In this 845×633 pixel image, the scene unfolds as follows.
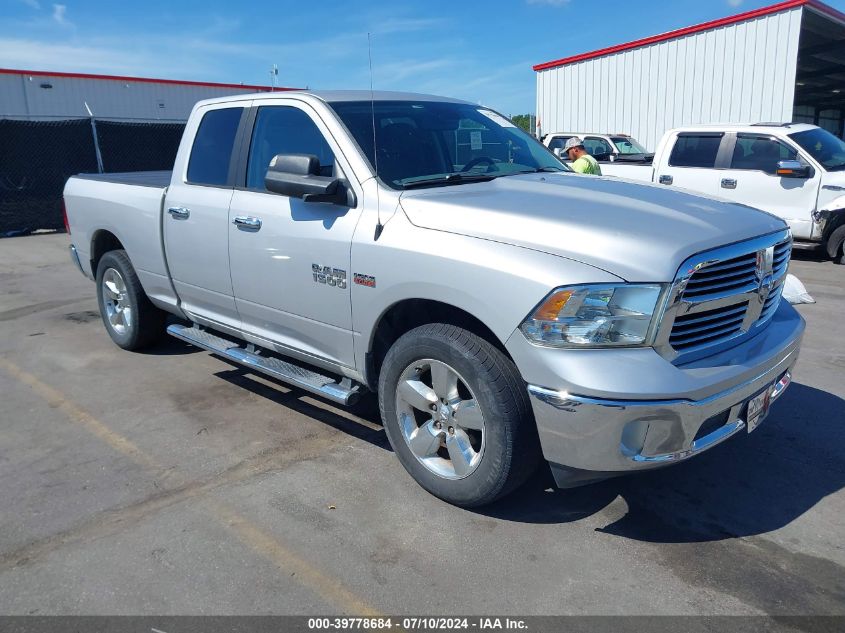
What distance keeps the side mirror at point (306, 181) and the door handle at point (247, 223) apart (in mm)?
487

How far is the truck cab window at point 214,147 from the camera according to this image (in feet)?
15.4

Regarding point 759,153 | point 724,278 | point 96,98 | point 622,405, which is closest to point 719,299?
point 724,278

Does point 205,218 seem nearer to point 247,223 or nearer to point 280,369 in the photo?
point 247,223

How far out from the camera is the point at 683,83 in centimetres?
1767

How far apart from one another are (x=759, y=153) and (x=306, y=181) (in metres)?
9.10

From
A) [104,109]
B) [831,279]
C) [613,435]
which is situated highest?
[104,109]

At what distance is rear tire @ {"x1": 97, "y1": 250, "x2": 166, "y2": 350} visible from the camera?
18.7 ft

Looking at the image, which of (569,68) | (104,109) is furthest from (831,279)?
(104,109)

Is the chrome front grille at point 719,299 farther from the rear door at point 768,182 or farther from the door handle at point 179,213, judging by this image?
the rear door at point 768,182

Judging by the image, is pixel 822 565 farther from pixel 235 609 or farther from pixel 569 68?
pixel 569 68

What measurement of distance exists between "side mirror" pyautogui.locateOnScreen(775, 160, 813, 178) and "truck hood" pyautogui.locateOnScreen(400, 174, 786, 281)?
720cm

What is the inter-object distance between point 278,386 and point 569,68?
704 inches

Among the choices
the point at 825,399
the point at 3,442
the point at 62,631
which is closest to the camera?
the point at 62,631

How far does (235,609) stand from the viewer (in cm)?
275
